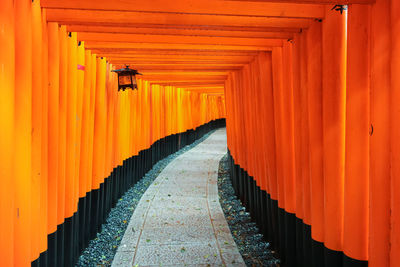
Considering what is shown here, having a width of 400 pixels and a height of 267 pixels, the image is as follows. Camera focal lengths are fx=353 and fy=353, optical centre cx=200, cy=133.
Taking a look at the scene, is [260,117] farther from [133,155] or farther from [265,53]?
[133,155]

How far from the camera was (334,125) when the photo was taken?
10.0 ft

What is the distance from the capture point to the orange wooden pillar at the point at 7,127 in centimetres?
A: 227

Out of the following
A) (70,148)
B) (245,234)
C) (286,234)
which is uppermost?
(70,148)

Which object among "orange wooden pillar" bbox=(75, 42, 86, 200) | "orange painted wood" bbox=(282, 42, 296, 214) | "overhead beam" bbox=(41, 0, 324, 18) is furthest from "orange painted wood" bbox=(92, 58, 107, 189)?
"orange painted wood" bbox=(282, 42, 296, 214)

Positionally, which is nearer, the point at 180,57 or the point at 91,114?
the point at 91,114

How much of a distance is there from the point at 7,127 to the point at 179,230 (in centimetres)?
424

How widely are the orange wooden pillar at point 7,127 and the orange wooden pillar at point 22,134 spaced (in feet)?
0.63

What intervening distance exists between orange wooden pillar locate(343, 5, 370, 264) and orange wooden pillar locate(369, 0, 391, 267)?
135mm

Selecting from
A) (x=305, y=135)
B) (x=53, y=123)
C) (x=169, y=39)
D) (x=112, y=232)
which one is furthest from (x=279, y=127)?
(x=112, y=232)

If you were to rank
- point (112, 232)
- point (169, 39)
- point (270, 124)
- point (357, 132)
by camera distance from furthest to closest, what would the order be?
point (112, 232) < point (270, 124) < point (169, 39) < point (357, 132)

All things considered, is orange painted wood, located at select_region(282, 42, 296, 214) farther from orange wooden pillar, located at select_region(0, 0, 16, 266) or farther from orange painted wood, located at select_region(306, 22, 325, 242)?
orange wooden pillar, located at select_region(0, 0, 16, 266)

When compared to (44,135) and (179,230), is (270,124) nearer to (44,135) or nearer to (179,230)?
(179,230)

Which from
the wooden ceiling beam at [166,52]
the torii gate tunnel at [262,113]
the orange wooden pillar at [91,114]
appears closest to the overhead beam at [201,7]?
the torii gate tunnel at [262,113]

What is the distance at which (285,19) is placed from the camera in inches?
143
